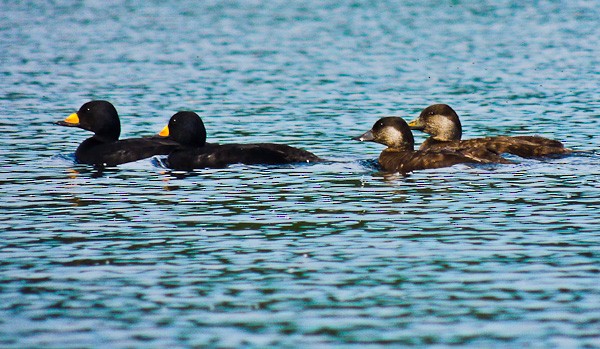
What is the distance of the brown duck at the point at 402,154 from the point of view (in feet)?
57.0

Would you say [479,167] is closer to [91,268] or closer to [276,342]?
[91,268]

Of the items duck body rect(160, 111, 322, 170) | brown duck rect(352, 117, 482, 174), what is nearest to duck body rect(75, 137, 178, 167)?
duck body rect(160, 111, 322, 170)

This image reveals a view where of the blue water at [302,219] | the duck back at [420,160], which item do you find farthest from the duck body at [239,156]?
the duck back at [420,160]

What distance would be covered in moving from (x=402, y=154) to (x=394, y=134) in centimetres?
76

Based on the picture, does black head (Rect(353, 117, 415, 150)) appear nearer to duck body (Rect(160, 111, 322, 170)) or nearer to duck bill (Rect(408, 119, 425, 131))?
duck bill (Rect(408, 119, 425, 131))

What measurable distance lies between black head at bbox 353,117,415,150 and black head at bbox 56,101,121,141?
4.02 metres

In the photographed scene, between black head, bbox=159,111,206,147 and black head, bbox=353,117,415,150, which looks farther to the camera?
black head, bbox=159,111,206,147

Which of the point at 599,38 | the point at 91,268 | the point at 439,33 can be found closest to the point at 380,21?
the point at 439,33

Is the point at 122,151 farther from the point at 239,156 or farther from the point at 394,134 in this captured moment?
the point at 394,134

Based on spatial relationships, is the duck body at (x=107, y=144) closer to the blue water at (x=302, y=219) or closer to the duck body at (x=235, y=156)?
the blue water at (x=302, y=219)

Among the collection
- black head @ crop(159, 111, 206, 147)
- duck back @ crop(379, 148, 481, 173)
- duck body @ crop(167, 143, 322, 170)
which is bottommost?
duck back @ crop(379, 148, 481, 173)

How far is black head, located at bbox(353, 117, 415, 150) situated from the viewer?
18781 mm

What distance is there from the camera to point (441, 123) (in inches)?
771

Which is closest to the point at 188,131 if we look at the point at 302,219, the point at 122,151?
the point at 122,151
